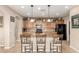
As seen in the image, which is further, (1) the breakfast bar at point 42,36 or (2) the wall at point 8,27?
(2) the wall at point 8,27

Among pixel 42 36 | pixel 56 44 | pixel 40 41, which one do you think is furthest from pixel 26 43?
pixel 56 44

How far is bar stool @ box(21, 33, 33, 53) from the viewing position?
159 inches

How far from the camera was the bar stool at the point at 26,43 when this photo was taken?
4.04m

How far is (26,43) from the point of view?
4172 millimetres

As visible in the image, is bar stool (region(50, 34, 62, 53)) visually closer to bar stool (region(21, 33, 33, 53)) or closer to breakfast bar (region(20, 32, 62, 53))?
breakfast bar (region(20, 32, 62, 53))

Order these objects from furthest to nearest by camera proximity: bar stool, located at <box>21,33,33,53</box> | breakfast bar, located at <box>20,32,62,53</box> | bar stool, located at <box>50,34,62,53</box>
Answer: breakfast bar, located at <box>20,32,62,53</box>
bar stool, located at <box>50,34,62,53</box>
bar stool, located at <box>21,33,33,53</box>

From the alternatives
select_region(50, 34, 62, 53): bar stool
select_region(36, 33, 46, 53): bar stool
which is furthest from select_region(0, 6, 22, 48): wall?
select_region(50, 34, 62, 53): bar stool

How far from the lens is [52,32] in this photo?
4.66 m

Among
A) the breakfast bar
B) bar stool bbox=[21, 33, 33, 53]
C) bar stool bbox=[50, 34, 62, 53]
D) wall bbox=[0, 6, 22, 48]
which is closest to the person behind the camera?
bar stool bbox=[21, 33, 33, 53]

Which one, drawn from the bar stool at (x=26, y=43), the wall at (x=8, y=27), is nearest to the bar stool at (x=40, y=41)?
the bar stool at (x=26, y=43)

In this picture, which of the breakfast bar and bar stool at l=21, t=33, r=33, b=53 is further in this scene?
the breakfast bar

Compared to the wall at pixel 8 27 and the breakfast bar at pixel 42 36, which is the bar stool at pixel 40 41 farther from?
the wall at pixel 8 27
